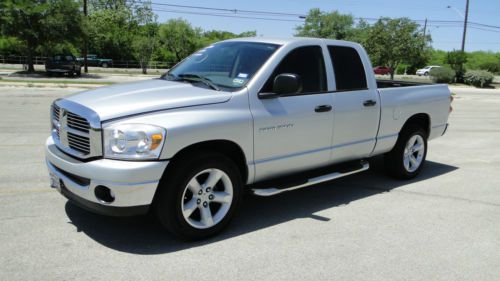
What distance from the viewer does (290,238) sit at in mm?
4578

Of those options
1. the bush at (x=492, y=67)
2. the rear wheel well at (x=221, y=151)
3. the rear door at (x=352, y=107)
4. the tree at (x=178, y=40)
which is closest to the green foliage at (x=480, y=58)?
the bush at (x=492, y=67)

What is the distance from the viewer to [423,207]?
5.66m

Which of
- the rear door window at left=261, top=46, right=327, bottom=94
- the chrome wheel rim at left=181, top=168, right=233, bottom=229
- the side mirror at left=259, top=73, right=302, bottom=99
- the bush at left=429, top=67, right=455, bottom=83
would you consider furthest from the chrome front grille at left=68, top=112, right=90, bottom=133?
the bush at left=429, top=67, right=455, bottom=83

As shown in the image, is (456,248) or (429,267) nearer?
(429,267)

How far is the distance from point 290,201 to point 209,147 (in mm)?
1742

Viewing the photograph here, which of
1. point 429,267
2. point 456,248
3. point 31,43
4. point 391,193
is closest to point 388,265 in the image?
point 429,267

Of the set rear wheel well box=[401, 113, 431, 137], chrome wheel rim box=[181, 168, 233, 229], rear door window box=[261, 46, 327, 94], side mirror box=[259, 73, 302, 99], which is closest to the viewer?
chrome wheel rim box=[181, 168, 233, 229]

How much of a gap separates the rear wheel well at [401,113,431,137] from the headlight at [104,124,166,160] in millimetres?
4013

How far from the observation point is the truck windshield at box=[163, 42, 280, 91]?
488 centimetres

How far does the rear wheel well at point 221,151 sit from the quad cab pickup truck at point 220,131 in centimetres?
1

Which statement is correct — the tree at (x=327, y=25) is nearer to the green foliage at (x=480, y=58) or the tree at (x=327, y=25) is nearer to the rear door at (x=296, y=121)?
the green foliage at (x=480, y=58)

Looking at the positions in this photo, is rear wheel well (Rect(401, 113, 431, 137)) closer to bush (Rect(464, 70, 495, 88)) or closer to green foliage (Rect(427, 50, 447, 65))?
bush (Rect(464, 70, 495, 88))

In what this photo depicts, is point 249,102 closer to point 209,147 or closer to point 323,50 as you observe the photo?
point 209,147

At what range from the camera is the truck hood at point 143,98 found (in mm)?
4078
